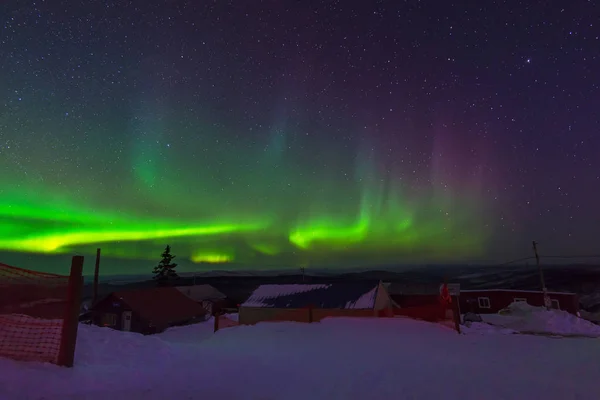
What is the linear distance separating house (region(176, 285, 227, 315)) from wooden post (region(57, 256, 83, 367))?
167ft

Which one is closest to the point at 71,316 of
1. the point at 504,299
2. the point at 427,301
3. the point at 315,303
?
the point at 315,303

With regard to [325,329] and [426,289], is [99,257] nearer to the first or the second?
[325,329]

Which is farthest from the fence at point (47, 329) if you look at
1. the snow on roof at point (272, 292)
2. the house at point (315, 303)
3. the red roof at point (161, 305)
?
the red roof at point (161, 305)

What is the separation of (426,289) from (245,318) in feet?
121

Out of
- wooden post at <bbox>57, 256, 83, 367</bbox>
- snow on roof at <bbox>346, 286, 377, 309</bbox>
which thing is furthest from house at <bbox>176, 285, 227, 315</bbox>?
wooden post at <bbox>57, 256, 83, 367</bbox>

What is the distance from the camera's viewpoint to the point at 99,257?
148 ft

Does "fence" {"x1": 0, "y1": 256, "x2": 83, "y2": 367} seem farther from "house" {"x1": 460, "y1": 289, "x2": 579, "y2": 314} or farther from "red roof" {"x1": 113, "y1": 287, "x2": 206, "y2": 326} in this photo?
"house" {"x1": 460, "y1": 289, "x2": 579, "y2": 314}

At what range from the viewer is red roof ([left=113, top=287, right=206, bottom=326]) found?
36500 millimetres

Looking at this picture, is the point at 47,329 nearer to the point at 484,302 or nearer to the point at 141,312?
the point at 141,312

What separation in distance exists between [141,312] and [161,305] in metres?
2.85

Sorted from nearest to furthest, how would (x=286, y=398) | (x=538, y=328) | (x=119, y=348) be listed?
1. (x=286, y=398)
2. (x=119, y=348)
3. (x=538, y=328)

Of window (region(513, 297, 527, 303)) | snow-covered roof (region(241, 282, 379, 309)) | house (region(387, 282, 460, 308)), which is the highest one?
snow-covered roof (region(241, 282, 379, 309))

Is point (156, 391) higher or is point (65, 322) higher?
point (65, 322)

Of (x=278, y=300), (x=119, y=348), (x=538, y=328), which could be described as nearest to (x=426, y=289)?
(x=538, y=328)
